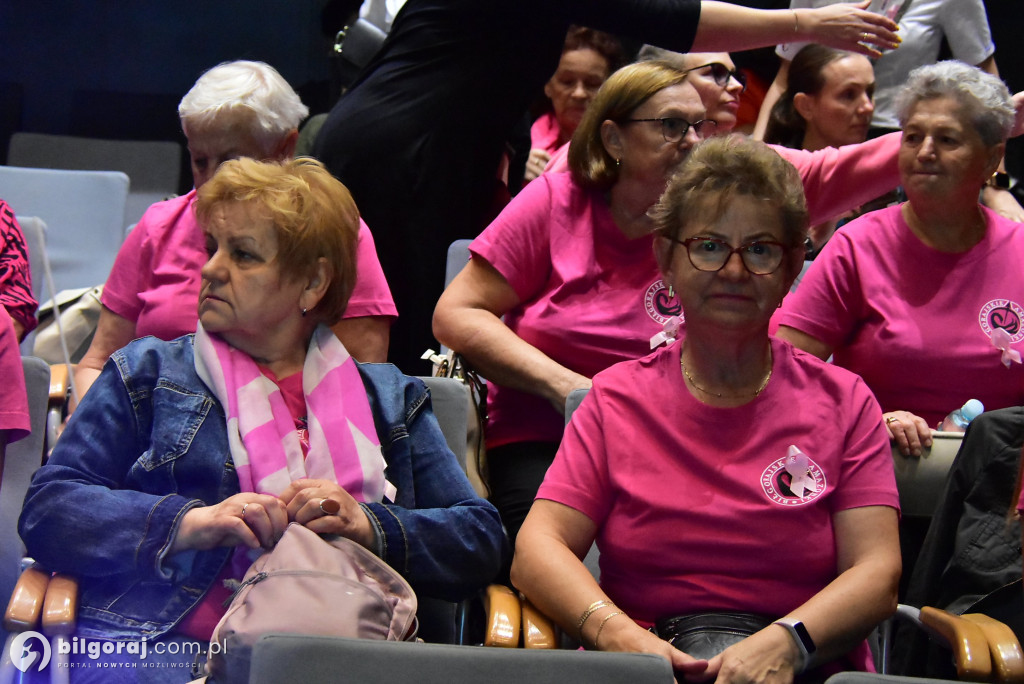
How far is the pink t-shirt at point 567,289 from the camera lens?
232 centimetres

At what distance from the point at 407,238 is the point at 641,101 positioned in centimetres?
70

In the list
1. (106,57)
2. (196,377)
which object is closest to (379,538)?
(196,377)

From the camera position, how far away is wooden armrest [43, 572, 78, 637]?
1.55m

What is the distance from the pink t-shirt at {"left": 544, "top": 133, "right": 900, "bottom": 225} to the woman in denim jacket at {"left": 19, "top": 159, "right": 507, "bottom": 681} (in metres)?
1.21

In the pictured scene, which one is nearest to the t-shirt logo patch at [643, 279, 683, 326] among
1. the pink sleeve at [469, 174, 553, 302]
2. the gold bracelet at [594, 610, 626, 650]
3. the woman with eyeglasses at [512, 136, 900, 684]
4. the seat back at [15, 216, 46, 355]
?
the pink sleeve at [469, 174, 553, 302]

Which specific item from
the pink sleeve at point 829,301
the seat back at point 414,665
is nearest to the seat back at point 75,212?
the pink sleeve at point 829,301

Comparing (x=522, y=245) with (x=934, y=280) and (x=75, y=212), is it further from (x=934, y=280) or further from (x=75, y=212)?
(x=75, y=212)

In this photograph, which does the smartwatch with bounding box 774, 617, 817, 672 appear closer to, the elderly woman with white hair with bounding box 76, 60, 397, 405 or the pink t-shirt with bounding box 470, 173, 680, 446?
the pink t-shirt with bounding box 470, 173, 680, 446

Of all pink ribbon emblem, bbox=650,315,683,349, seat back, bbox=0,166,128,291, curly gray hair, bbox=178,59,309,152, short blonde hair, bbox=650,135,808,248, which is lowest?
seat back, bbox=0,166,128,291

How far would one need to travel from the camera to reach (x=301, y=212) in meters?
1.84

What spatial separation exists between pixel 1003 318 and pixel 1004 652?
994 millimetres

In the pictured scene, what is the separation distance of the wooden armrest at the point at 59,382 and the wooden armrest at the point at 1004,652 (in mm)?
1608

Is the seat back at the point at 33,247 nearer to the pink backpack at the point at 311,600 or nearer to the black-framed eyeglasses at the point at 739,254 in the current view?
the pink backpack at the point at 311,600

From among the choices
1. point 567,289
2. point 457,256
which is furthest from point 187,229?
point 567,289
